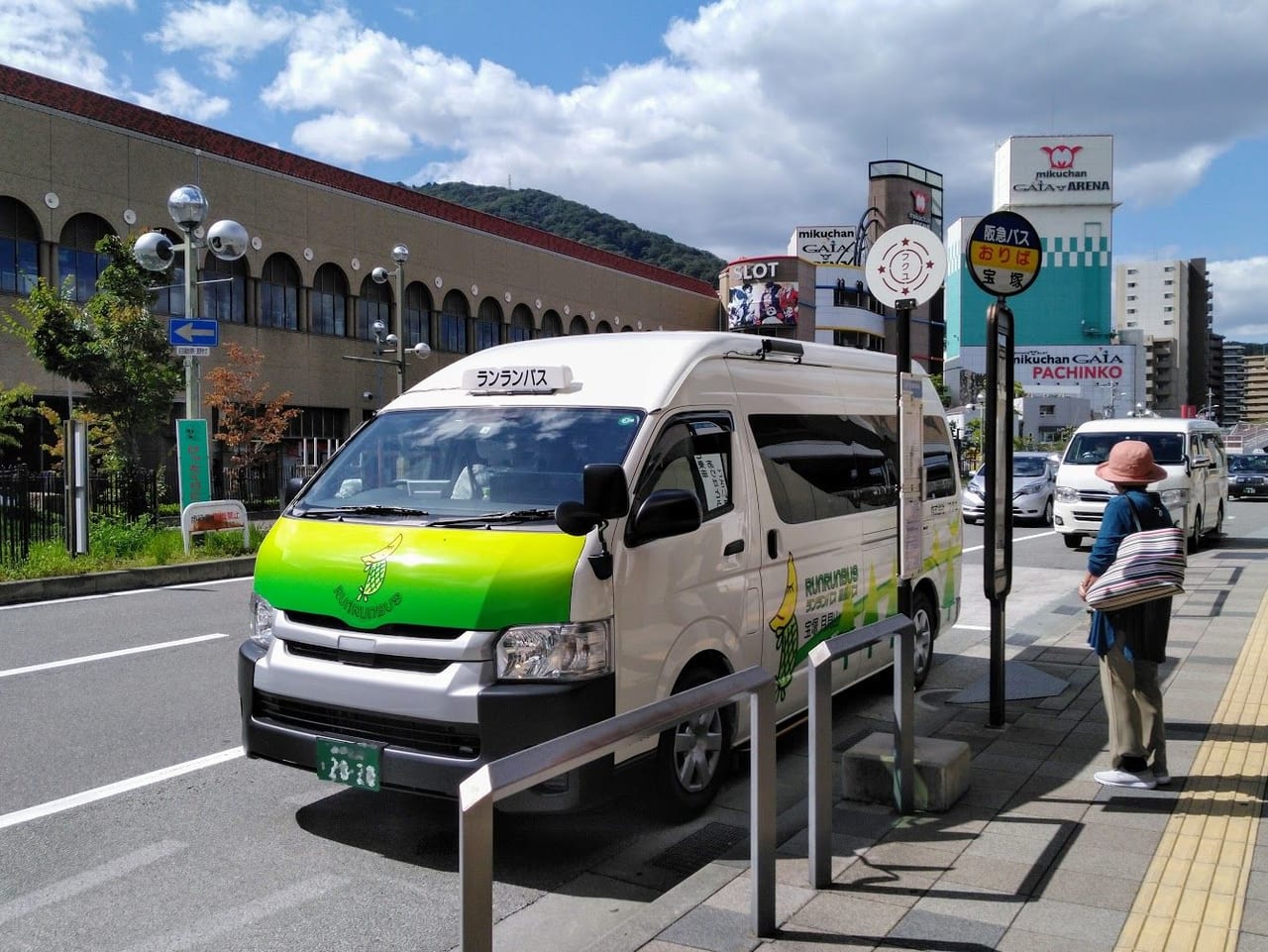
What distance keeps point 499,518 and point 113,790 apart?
265cm

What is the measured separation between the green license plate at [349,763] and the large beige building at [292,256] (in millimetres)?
28483

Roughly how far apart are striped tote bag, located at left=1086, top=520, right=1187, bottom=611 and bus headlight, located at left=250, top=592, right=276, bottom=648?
3914mm

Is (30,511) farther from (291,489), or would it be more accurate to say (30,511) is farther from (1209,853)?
(1209,853)

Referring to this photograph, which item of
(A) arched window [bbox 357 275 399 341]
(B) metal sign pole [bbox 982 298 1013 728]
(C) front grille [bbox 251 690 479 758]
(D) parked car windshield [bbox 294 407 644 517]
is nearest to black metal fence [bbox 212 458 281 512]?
(A) arched window [bbox 357 275 399 341]

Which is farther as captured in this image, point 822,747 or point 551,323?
point 551,323

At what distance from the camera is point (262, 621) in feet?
16.7

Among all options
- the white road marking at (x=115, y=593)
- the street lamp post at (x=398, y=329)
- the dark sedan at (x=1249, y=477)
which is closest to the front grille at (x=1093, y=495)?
the white road marking at (x=115, y=593)

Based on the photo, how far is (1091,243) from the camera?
4510 inches

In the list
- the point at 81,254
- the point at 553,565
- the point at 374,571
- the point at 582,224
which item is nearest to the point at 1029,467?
the point at 553,565

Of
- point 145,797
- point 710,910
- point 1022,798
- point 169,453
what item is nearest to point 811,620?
point 1022,798

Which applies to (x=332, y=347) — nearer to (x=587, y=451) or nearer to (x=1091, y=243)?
(x=587, y=451)

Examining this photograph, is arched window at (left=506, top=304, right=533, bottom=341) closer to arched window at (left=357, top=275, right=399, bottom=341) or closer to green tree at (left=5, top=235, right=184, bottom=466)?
arched window at (left=357, top=275, right=399, bottom=341)

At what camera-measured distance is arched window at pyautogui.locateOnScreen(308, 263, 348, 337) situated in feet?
147

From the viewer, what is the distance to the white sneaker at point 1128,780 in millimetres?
5391
